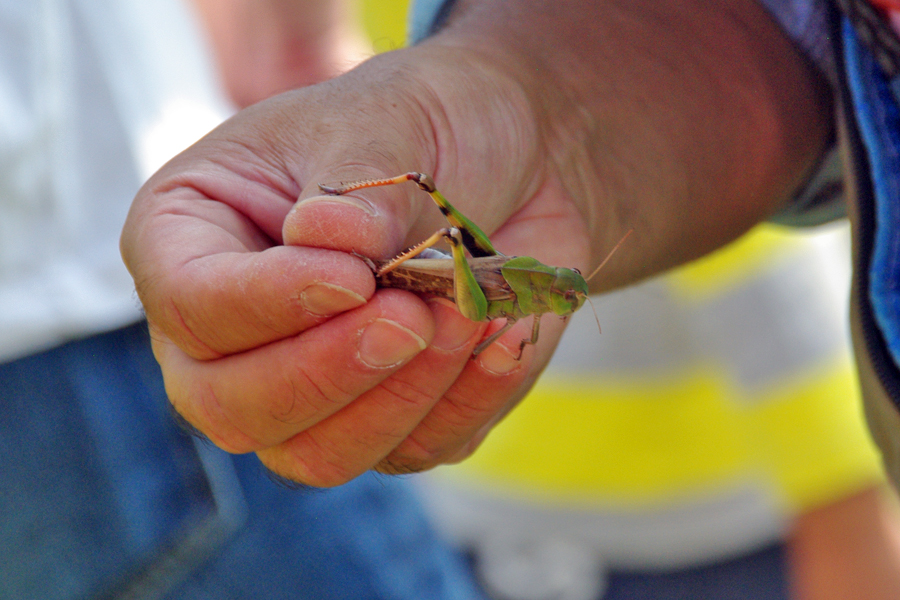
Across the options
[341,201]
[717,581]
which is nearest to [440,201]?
[341,201]

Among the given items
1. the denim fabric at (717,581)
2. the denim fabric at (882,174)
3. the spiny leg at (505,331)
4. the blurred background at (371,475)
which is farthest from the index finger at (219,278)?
the denim fabric at (717,581)

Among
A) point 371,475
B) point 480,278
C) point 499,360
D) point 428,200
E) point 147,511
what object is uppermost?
point 428,200

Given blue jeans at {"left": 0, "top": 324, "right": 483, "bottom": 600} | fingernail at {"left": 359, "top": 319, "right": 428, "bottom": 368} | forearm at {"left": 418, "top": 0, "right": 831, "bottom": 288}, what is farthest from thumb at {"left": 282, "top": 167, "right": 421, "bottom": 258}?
blue jeans at {"left": 0, "top": 324, "right": 483, "bottom": 600}

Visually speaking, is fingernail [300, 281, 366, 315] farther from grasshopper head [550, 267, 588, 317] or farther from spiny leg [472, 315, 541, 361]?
grasshopper head [550, 267, 588, 317]

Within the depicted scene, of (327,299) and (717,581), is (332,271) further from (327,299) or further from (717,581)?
(717,581)

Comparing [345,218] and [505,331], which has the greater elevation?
[345,218]

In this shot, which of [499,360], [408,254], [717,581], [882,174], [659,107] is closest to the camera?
[408,254]

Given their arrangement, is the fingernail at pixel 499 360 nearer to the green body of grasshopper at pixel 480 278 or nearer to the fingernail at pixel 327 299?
the green body of grasshopper at pixel 480 278
